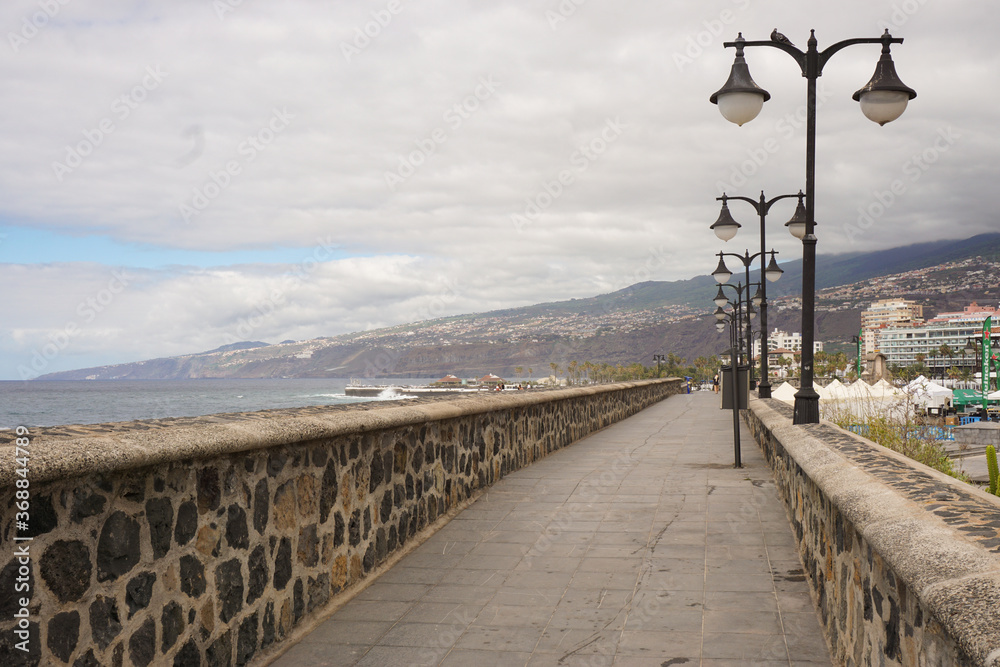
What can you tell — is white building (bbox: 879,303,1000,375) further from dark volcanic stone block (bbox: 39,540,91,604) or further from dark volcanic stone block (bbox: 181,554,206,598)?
dark volcanic stone block (bbox: 39,540,91,604)

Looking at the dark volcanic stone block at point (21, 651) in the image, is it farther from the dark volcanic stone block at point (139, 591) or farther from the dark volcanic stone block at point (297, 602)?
the dark volcanic stone block at point (297, 602)

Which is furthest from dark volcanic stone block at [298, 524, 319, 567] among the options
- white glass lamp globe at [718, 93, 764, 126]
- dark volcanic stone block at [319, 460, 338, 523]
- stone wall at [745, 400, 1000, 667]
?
white glass lamp globe at [718, 93, 764, 126]

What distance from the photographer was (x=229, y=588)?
3789 millimetres

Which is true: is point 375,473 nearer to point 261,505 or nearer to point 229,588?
point 261,505

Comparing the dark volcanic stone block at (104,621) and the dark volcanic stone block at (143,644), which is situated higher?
the dark volcanic stone block at (104,621)

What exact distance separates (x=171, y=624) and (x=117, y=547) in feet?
1.67

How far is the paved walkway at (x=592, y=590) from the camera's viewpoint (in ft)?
13.6

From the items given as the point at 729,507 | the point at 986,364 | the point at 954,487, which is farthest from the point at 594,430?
the point at 986,364

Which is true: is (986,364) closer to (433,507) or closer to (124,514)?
(433,507)

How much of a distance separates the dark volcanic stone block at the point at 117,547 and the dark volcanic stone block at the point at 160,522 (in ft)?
0.31

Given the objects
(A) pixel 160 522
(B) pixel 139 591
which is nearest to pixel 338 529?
(A) pixel 160 522

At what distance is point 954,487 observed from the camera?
327 cm

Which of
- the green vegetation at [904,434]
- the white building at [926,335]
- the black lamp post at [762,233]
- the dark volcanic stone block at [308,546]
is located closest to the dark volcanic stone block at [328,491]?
the dark volcanic stone block at [308,546]

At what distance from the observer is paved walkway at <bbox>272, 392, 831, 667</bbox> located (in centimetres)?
415
